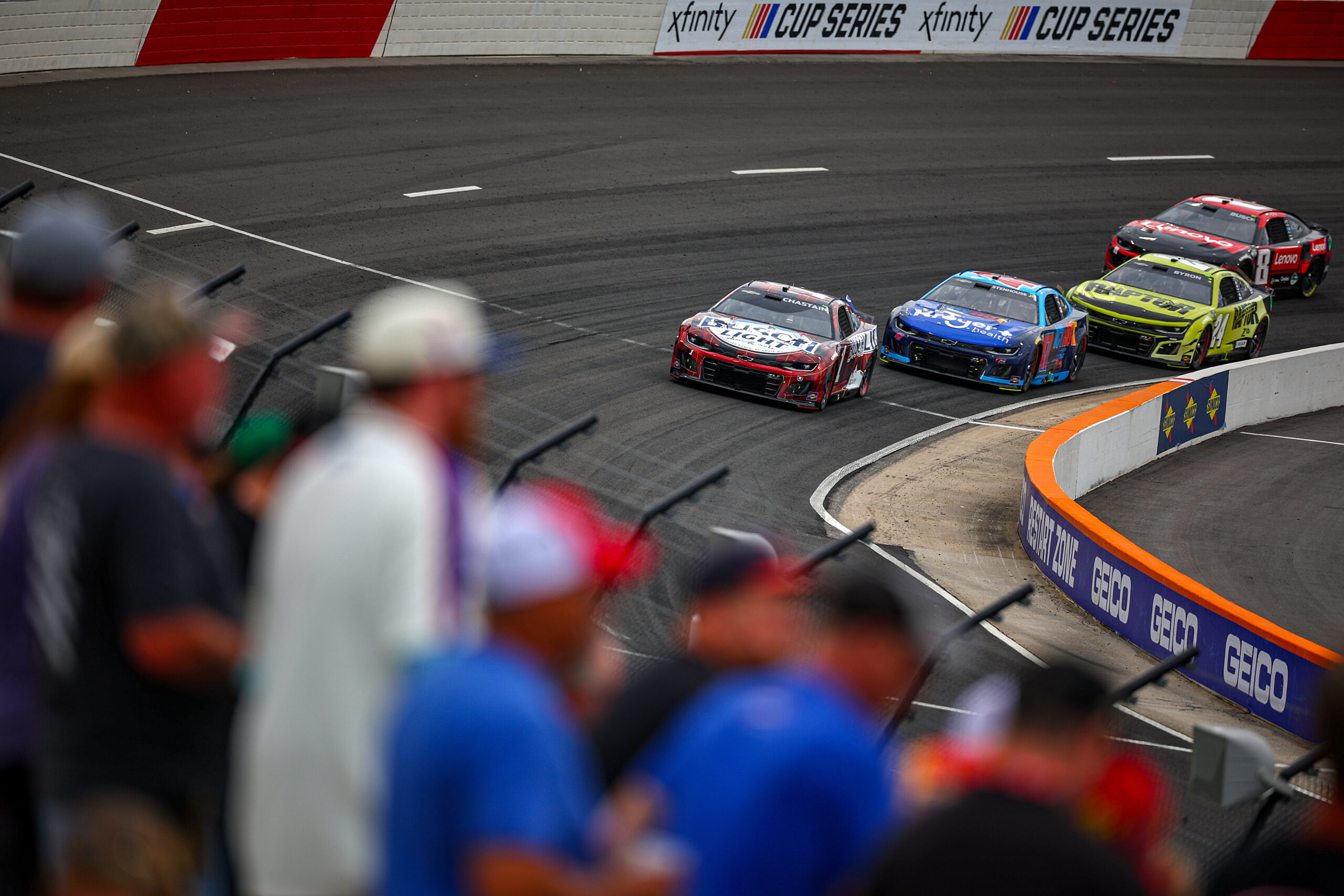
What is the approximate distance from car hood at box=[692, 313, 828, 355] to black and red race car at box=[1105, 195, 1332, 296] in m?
9.27

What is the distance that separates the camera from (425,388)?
3.27 meters

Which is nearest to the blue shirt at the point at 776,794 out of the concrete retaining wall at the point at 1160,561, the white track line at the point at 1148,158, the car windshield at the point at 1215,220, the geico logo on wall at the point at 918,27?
the concrete retaining wall at the point at 1160,561

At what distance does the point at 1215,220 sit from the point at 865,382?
1070cm

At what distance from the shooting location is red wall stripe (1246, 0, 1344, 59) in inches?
1686

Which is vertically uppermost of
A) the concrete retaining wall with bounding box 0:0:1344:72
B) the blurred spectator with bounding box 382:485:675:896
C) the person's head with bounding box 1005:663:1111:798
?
the blurred spectator with bounding box 382:485:675:896

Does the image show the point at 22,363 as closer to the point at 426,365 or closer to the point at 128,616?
the point at 128,616

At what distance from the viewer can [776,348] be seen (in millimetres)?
19078

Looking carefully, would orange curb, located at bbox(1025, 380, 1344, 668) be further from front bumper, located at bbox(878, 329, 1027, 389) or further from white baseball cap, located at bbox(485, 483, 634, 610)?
white baseball cap, located at bbox(485, 483, 634, 610)

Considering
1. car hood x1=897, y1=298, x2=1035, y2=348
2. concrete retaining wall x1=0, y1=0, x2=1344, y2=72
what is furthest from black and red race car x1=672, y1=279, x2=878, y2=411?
concrete retaining wall x1=0, y1=0, x2=1344, y2=72

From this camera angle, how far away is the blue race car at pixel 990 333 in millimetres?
21531

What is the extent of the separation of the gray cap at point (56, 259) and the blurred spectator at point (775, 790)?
2148mm

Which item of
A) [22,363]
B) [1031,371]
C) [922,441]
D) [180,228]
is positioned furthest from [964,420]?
[22,363]

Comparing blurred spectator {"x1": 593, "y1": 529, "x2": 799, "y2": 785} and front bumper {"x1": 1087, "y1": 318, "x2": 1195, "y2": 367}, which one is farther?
front bumper {"x1": 1087, "y1": 318, "x2": 1195, "y2": 367}

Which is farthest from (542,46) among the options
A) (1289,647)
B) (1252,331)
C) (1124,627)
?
(1289,647)
